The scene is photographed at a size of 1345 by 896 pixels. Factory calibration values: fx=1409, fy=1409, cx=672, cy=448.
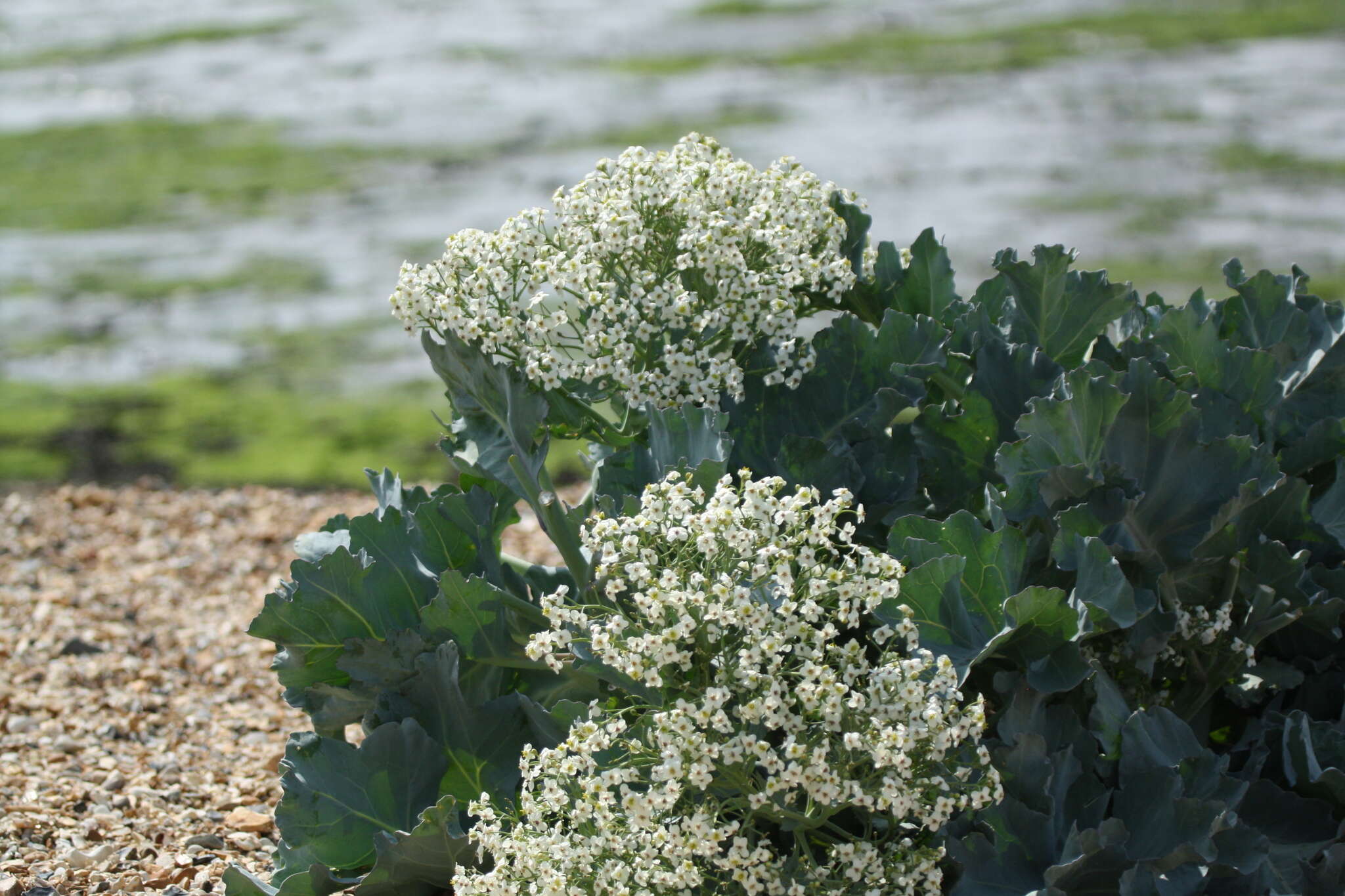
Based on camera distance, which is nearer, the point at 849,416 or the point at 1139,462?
the point at 1139,462

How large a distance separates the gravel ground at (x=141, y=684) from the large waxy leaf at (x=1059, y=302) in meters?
2.06

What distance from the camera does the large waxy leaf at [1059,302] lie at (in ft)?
9.59

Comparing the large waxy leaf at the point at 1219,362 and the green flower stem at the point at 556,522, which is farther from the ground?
the large waxy leaf at the point at 1219,362

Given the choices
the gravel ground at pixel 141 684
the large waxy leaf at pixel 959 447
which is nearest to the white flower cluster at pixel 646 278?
the large waxy leaf at pixel 959 447

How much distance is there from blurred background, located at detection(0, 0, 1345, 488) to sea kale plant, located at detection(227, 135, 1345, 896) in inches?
156

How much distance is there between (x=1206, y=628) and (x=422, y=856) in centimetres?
150

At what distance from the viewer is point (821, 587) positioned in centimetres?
220

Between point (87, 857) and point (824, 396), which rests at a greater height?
point (824, 396)

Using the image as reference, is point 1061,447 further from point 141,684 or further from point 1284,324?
point 141,684

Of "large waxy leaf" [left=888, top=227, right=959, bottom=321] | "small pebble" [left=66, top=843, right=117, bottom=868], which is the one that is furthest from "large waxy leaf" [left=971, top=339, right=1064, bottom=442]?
"small pebble" [left=66, top=843, right=117, bottom=868]

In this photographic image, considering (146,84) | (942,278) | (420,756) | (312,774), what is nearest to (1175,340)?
(942,278)

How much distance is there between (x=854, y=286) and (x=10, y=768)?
241 cm

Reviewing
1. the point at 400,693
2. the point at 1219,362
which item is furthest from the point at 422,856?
the point at 1219,362

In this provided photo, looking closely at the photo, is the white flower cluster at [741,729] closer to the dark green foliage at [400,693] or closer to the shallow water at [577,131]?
the dark green foliage at [400,693]
